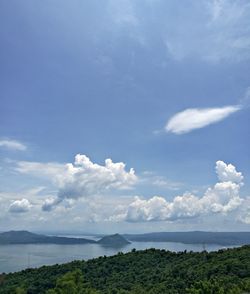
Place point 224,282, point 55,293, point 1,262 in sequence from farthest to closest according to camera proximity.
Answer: point 1,262 → point 224,282 → point 55,293

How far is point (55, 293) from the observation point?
96.9ft

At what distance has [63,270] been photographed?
73938 mm

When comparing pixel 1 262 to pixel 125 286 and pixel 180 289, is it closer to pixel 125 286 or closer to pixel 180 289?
pixel 125 286

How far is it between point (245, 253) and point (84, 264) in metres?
35.2

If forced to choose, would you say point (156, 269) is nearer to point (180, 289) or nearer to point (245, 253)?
point (245, 253)

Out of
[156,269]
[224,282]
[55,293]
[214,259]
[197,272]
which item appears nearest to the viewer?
[55,293]

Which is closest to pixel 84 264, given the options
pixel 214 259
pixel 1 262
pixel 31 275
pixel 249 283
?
pixel 31 275

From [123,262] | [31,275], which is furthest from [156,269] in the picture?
[31,275]

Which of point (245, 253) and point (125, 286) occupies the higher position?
point (245, 253)

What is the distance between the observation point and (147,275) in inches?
2525

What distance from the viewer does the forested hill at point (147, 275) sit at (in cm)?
3404

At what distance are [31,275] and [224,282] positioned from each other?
4678cm

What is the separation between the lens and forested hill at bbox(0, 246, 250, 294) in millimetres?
34041

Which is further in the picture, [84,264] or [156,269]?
[84,264]
